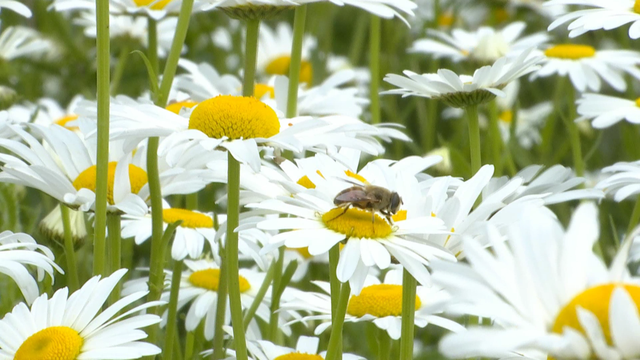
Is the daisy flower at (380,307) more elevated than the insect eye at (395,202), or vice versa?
the insect eye at (395,202)

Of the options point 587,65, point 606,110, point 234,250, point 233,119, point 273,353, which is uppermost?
point 587,65

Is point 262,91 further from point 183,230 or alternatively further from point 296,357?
point 296,357

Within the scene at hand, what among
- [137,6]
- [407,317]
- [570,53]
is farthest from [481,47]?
[407,317]

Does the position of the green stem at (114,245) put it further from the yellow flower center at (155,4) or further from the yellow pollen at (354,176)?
the yellow flower center at (155,4)

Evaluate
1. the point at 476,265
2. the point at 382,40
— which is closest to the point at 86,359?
the point at 476,265

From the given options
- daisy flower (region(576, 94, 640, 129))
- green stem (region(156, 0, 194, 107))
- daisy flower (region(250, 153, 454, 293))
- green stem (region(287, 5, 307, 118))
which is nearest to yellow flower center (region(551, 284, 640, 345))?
daisy flower (region(250, 153, 454, 293))

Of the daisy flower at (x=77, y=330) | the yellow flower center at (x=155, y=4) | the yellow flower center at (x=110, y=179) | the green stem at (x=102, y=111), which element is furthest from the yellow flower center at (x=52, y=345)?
the yellow flower center at (x=155, y=4)

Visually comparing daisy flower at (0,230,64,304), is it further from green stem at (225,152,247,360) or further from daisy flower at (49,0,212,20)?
daisy flower at (49,0,212,20)
